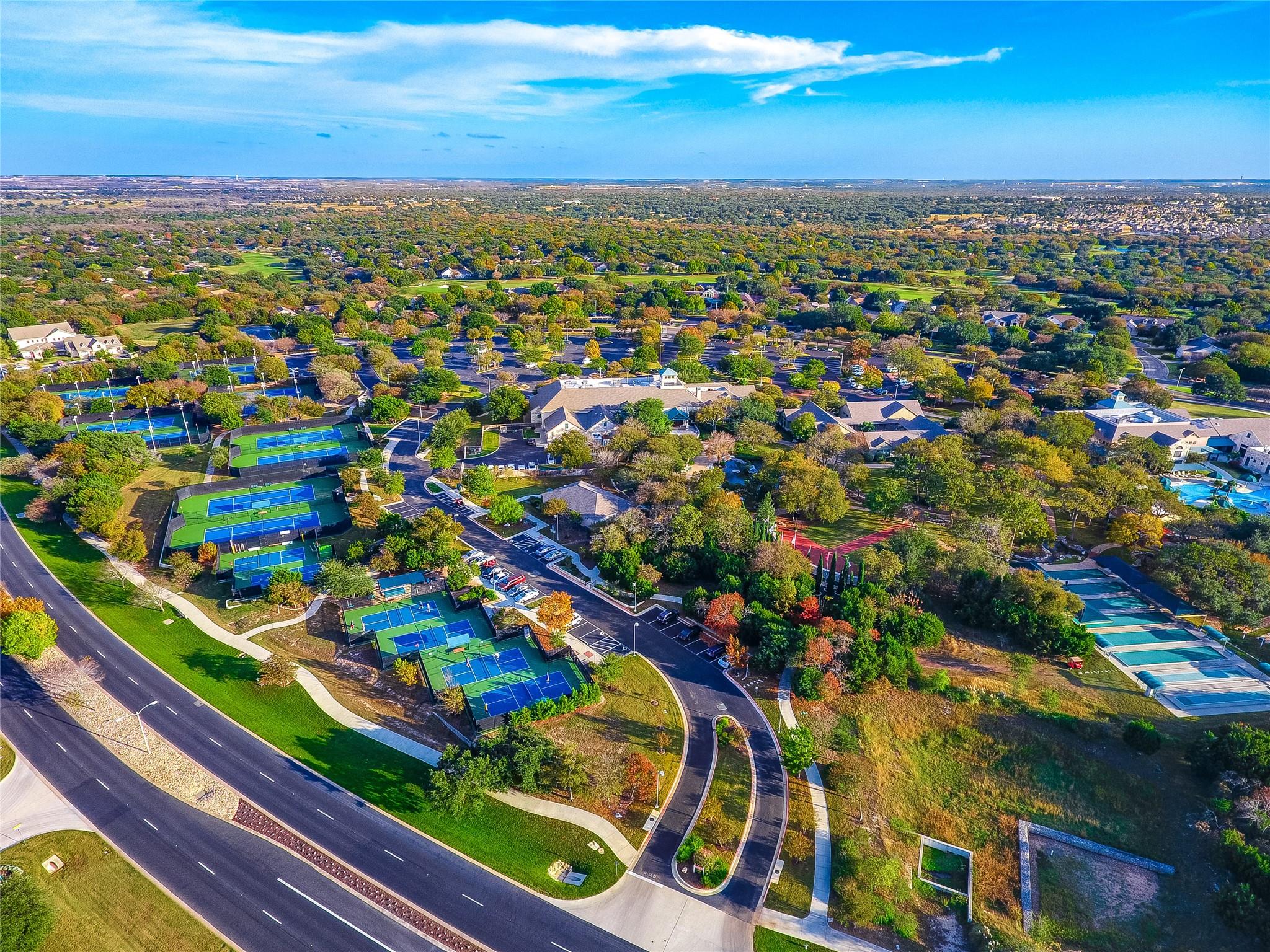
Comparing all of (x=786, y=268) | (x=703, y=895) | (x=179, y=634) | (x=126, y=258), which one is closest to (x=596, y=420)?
(x=179, y=634)

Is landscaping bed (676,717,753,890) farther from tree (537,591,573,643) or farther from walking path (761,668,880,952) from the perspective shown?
tree (537,591,573,643)

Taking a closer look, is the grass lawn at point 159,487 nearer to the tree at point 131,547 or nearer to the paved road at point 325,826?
the tree at point 131,547

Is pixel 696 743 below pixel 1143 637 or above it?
below

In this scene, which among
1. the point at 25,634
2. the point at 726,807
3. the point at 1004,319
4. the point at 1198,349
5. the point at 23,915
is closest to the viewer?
the point at 23,915

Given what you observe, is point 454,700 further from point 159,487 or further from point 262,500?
point 159,487

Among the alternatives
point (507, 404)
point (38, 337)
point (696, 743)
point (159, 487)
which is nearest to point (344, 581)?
point (696, 743)

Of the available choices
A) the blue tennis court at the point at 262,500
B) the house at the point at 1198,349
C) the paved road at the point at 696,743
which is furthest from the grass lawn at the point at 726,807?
the house at the point at 1198,349

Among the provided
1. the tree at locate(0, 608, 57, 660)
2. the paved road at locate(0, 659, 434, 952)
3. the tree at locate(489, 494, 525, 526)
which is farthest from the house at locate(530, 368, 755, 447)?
the paved road at locate(0, 659, 434, 952)
